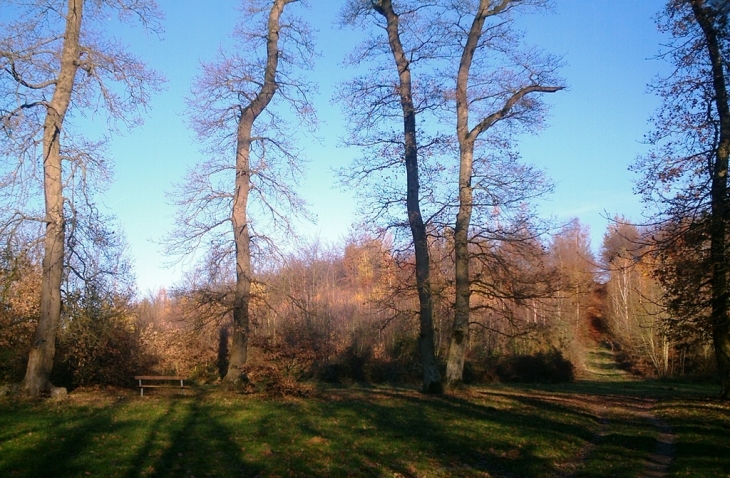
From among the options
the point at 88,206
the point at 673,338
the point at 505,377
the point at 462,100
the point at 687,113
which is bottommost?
the point at 505,377

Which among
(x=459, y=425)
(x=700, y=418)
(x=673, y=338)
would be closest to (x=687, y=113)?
(x=673, y=338)

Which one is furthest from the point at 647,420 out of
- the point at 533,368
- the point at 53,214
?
the point at 533,368

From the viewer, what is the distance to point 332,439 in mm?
10516

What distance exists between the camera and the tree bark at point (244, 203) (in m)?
18.0

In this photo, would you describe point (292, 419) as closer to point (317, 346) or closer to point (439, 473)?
point (439, 473)

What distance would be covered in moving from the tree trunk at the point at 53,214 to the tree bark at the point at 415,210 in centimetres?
995

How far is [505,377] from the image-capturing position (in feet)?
117

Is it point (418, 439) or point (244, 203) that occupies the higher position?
point (244, 203)

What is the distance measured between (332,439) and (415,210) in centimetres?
1000

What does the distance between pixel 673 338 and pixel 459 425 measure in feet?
25.3

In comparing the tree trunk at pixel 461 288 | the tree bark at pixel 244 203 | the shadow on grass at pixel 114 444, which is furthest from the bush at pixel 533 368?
the shadow on grass at pixel 114 444

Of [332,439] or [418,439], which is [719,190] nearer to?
[418,439]

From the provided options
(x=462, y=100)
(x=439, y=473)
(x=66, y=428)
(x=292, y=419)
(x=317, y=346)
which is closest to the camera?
(x=439, y=473)

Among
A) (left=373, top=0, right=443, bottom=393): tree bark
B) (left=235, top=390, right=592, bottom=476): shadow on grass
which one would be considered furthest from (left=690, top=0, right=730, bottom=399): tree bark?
(left=373, top=0, right=443, bottom=393): tree bark
